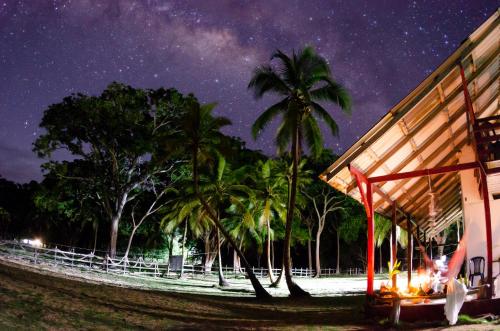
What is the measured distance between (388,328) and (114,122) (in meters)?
22.5

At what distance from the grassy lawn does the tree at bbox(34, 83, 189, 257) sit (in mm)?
14091

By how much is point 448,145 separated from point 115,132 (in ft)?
68.0

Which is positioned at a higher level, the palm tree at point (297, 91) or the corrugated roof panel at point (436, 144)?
the palm tree at point (297, 91)

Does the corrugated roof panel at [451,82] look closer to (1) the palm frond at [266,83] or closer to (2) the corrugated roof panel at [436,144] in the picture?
(2) the corrugated roof panel at [436,144]

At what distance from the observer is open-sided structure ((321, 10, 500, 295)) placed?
10047mm

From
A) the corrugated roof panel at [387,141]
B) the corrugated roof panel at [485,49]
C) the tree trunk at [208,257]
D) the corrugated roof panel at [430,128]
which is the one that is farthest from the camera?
the tree trunk at [208,257]

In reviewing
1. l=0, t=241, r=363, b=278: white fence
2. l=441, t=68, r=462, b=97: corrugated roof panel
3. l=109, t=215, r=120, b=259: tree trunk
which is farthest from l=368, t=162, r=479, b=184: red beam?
l=109, t=215, r=120, b=259: tree trunk

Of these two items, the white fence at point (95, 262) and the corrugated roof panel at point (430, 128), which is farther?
the white fence at point (95, 262)

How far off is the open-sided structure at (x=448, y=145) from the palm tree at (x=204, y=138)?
24.4ft

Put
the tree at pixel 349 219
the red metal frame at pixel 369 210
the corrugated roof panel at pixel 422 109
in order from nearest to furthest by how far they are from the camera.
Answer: the corrugated roof panel at pixel 422 109 < the red metal frame at pixel 369 210 < the tree at pixel 349 219

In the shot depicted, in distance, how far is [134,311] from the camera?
12492 mm

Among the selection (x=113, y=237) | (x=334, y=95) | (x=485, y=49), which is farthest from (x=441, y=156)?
(x=113, y=237)

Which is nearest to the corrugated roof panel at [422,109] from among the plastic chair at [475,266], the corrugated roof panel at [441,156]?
the corrugated roof panel at [441,156]

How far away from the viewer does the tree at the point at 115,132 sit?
28156 mm
